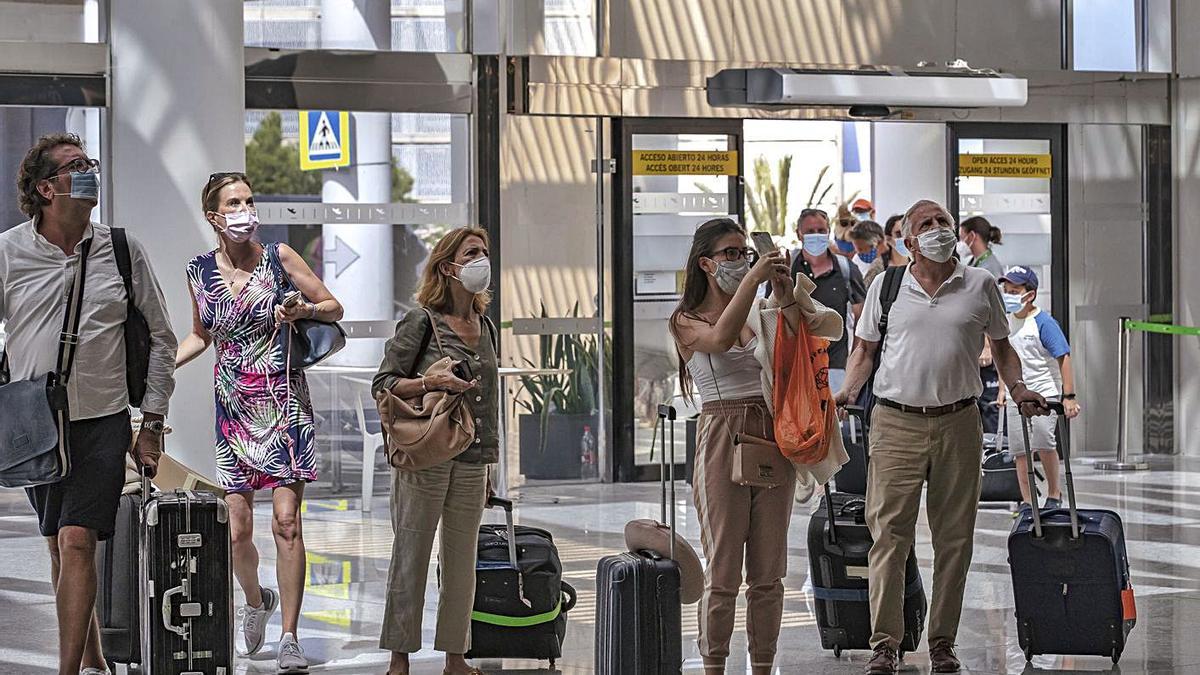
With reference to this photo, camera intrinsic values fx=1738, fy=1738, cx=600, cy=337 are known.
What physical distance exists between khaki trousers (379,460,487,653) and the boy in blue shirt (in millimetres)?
4559

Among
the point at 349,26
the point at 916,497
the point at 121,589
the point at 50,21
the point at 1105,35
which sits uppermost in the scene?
the point at 1105,35

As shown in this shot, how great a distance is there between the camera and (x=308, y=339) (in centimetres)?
641

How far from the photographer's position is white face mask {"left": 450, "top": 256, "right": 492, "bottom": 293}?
231 inches

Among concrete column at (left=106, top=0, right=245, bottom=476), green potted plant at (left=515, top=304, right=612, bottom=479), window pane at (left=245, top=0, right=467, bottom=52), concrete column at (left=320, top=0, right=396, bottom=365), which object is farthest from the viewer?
green potted plant at (left=515, top=304, right=612, bottom=479)

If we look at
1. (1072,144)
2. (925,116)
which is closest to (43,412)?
(925,116)

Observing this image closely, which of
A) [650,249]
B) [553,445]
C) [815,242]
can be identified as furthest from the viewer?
[650,249]

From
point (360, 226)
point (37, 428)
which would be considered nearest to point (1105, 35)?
point (360, 226)

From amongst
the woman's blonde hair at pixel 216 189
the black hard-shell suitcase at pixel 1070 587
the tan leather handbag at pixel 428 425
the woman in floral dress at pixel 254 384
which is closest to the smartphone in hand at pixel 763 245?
the tan leather handbag at pixel 428 425

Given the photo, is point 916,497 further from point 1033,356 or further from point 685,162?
point 685,162

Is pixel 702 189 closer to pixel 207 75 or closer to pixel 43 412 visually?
pixel 207 75

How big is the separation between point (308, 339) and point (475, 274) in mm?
881

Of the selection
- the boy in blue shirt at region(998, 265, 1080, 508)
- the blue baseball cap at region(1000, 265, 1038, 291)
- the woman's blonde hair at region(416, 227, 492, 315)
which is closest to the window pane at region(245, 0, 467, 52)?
the blue baseball cap at region(1000, 265, 1038, 291)

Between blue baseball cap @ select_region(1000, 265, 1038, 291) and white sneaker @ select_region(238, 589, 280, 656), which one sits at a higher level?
blue baseball cap @ select_region(1000, 265, 1038, 291)

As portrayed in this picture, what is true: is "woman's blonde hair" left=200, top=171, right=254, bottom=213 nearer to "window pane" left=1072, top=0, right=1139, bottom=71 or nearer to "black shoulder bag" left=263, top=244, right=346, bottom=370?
"black shoulder bag" left=263, top=244, right=346, bottom=370
